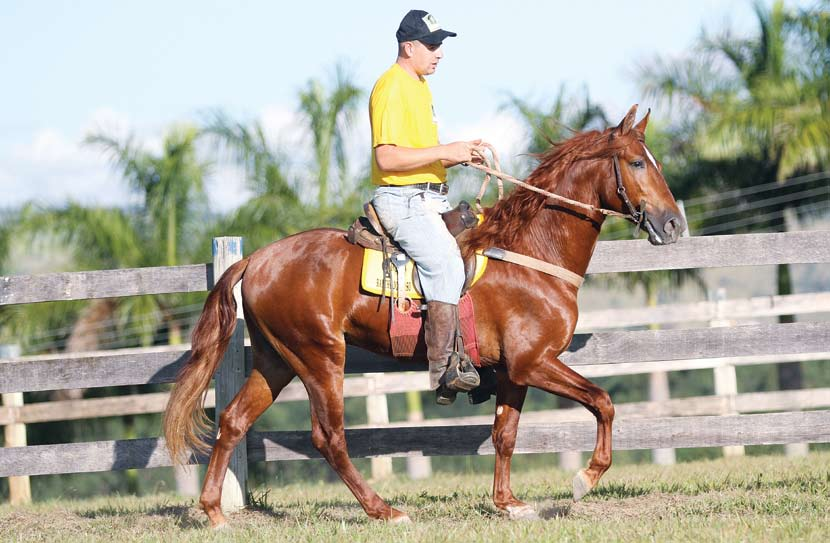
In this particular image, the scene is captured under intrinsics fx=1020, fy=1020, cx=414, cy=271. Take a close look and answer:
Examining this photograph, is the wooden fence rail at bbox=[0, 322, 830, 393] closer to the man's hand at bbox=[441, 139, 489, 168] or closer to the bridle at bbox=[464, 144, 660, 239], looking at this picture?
the bridle at bbox=[464, 144, 660, 239]

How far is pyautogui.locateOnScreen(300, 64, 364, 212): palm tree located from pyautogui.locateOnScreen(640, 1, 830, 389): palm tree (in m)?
5.52

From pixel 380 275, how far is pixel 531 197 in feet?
3.50

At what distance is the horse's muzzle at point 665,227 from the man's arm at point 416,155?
1151mm

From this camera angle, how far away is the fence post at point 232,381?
23.3 feet

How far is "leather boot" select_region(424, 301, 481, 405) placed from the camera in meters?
5.94

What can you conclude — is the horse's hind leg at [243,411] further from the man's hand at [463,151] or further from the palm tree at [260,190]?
the palm tree at [260,190]

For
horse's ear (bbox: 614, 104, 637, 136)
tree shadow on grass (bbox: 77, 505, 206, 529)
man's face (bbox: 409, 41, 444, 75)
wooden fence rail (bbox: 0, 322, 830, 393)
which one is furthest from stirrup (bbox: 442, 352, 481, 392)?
tree shadow on grass (bbox: 77, 505, 206, 529)

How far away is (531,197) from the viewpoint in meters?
6.32

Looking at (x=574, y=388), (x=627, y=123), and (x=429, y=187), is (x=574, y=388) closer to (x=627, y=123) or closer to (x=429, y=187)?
(x=429, y=187)

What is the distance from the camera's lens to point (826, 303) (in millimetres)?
11422

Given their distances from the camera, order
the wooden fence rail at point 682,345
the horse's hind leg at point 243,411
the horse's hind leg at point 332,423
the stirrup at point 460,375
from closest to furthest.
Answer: the stirrup at point 460,375 < the horse's hind leg at point 332,423 < the horse's hind leg at point 243,411 < the wooden fence rail at point 682,345

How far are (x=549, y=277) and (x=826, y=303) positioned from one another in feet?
21.4

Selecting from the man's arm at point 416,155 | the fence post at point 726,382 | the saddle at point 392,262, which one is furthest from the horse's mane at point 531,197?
the fence post at point 726,382

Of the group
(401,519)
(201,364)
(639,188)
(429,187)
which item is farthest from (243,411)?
(639,188)
